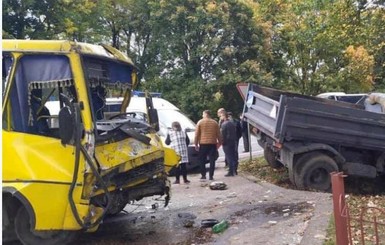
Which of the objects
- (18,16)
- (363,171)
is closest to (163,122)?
(363,171)

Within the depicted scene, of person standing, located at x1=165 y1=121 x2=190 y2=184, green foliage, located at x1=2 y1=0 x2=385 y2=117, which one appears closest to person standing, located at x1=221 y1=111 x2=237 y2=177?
person standing, located at x1=165 y1=121 x2=190 y2=184

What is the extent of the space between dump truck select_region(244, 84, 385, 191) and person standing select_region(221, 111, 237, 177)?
1510 millimetres

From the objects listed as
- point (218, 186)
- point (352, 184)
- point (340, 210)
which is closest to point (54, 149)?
point (340, 210)

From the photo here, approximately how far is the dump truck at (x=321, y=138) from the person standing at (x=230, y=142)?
59.4 inches

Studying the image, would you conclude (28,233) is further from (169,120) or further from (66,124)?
(169,120)

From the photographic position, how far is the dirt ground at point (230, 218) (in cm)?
645

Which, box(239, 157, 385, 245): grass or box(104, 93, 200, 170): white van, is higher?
box(104, 93, 200, 170): white van

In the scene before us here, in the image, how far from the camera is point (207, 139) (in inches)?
437

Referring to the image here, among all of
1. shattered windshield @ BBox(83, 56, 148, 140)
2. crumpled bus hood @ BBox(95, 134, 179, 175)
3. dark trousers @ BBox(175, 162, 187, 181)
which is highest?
shattered windshield @ BBox(83, 56, 148, 140)

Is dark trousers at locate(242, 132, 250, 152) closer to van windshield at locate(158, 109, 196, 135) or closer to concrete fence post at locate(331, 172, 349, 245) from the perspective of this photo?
van windshield at locate(158, 109, 196, 135)

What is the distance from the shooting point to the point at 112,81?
669cm

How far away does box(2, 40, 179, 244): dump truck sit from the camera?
18.4 ft

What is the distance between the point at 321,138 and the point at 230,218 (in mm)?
2713

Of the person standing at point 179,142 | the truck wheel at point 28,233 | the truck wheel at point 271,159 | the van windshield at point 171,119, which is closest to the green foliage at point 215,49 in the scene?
the van windshield at point 171,119
